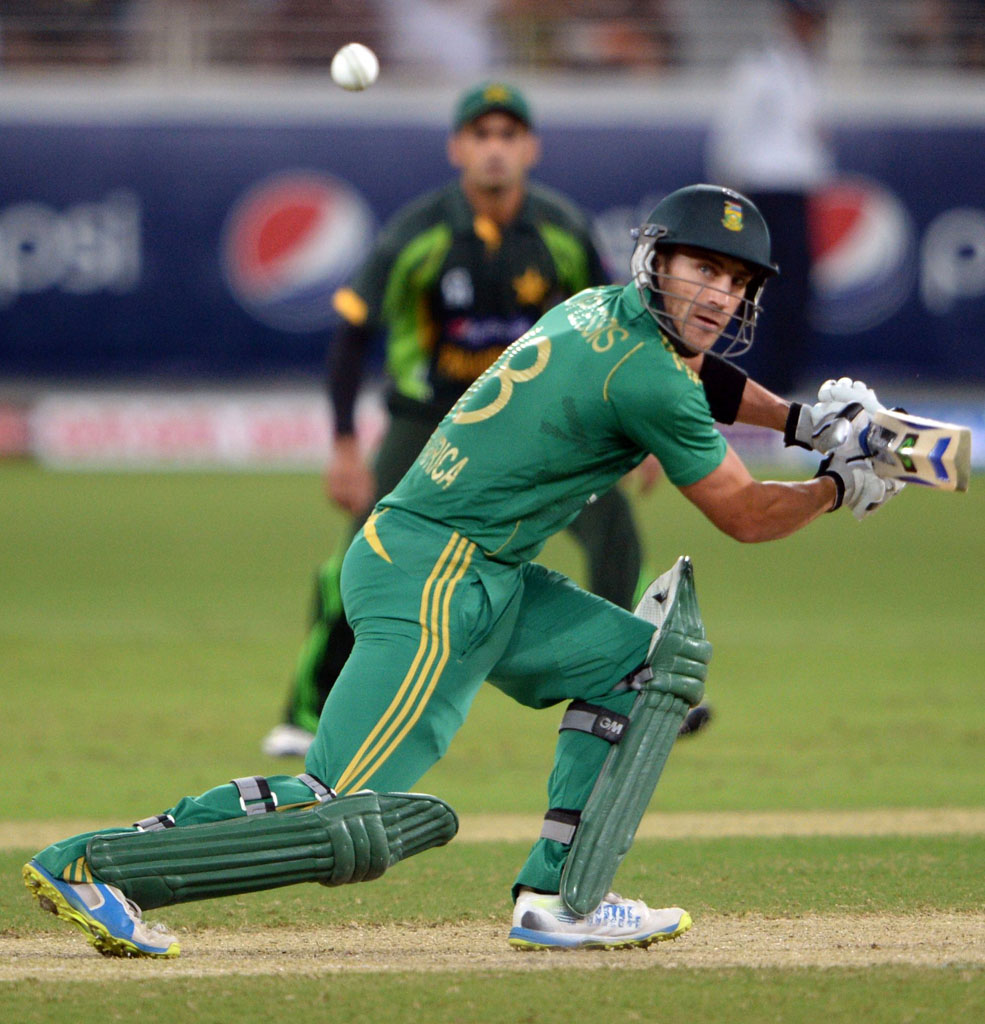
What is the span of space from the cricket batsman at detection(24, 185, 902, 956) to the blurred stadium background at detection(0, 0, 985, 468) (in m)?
13.5

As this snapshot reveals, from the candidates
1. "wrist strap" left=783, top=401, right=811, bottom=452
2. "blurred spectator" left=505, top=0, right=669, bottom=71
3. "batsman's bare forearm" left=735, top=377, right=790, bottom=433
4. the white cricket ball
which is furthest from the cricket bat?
"blurred spectator" left=505, top=0, right=669, bottom=71

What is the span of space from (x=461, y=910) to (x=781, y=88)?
11907 millimetres

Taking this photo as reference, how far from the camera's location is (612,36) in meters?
19.2

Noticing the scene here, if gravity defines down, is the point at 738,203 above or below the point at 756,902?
above

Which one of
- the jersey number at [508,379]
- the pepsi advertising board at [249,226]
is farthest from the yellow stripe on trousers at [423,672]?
the pepsi advertising board at [249,226]

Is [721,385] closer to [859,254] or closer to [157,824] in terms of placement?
[157,824]

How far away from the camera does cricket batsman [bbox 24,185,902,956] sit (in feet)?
12.3

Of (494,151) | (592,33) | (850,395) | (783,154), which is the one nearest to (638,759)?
(850,395)

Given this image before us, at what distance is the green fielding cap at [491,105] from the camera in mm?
6789

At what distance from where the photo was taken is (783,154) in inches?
612

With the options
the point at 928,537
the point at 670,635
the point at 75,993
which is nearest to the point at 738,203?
the point at 670,635

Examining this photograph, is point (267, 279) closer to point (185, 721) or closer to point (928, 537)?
point (928, 537)

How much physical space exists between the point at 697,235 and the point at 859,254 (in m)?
14.6

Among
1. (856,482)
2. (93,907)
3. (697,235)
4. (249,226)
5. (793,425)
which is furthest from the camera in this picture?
(249,226)
